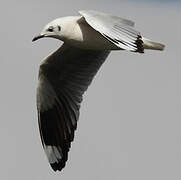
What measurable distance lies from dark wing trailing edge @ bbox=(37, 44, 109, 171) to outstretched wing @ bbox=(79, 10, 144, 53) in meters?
2.05

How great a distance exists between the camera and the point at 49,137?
11.4m

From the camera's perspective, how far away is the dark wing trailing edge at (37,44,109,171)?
1130cm

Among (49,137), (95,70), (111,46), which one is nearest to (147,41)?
(111,46)

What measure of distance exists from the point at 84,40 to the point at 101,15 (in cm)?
68

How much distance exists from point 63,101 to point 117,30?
9.83ft

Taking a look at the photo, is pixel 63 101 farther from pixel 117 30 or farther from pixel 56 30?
pixel 117 30

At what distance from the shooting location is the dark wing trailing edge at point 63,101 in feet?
37.1

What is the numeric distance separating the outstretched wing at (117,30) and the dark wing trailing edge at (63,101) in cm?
205

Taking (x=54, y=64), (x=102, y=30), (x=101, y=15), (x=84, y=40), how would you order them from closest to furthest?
(x=102, y=30)
(x=101, y=15)
(x=84, y=40)
(x=54, y=64)

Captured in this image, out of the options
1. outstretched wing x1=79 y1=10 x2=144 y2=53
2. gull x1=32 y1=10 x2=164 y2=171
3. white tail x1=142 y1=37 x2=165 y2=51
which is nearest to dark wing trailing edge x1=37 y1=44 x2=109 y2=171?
gull x1=32 y1=10 x2=164 y2=171

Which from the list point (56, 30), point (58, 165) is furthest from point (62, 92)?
point (56, 30)

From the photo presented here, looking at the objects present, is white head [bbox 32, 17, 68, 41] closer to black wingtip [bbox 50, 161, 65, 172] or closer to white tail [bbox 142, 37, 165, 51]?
white tail [bbox 142, 37, 165, 51]

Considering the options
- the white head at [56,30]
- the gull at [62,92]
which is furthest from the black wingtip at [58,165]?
the white head at [56,30]

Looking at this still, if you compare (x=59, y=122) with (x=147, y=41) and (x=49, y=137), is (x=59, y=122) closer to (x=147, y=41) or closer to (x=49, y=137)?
(x=49, y=137)
